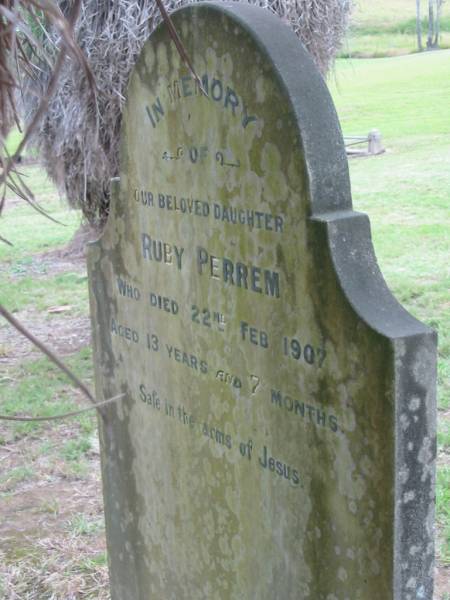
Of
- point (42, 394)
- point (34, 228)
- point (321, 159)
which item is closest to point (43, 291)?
point (42, 394)

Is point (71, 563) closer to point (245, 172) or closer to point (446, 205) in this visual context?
point (245, 172)

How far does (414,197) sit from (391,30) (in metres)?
49.7

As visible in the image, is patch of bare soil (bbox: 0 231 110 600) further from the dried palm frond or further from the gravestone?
the dried palm frond

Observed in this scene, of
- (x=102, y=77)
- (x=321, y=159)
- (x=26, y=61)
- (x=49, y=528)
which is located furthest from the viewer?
(x=102, y=77)

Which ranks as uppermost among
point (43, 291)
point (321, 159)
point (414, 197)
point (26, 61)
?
point (26, 61)

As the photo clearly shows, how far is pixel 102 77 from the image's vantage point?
213 inches

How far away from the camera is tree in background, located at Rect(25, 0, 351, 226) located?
523cm

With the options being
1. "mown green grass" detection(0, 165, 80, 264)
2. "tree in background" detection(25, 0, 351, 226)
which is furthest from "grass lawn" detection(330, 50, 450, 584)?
"mown green grass" detection(0, 165, 80, 264)

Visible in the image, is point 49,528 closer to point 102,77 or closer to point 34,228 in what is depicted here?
point 102,77

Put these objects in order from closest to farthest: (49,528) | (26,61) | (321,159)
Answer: (26,61) < (321,159) < (49,528)

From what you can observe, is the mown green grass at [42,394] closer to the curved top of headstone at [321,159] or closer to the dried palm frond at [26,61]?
the curved top of headstone at [321,159]

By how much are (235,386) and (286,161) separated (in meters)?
0.70

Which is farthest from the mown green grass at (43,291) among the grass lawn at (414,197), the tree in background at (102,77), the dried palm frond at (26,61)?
the dried palm frond at (26,61)

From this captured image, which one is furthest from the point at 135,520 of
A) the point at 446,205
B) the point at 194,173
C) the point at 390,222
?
the point at 446,205
